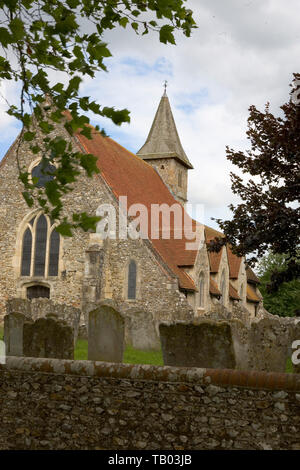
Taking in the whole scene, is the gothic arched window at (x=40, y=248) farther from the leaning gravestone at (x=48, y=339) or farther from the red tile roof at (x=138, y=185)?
the leaning gravestone at (x=48, y=339)

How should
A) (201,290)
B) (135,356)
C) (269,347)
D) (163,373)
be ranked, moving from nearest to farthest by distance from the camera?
1. (163,373)
2. (269,347)
3. (135,356)
4. (201,290)

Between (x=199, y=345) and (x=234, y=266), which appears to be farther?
(x=234, y=266)

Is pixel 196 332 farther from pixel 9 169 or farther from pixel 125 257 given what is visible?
pixel 9 169

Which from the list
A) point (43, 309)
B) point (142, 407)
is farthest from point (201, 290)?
point (142, 407)

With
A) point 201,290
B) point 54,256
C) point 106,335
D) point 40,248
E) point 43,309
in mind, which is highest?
point 40,248

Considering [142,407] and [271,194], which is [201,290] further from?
[142,407]

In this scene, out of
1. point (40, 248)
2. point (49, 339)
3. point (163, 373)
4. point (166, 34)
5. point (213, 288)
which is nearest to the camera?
point (166, 34)

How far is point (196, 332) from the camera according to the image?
269 inches

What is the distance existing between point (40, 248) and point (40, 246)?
93 mm

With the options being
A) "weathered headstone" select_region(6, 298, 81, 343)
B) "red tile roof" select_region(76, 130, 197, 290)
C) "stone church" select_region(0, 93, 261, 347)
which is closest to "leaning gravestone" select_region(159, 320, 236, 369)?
"weathered headstone" select_region(6, 298, 81, 343)

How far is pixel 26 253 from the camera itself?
2220 cm

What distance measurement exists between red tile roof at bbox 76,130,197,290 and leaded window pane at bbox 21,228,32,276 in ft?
14.2

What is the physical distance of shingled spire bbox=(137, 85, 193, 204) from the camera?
1372 inches

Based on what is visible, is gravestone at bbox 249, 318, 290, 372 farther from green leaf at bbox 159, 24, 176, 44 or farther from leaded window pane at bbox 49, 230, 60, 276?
leaded window pane at bbox 49, 230, 60, 276
